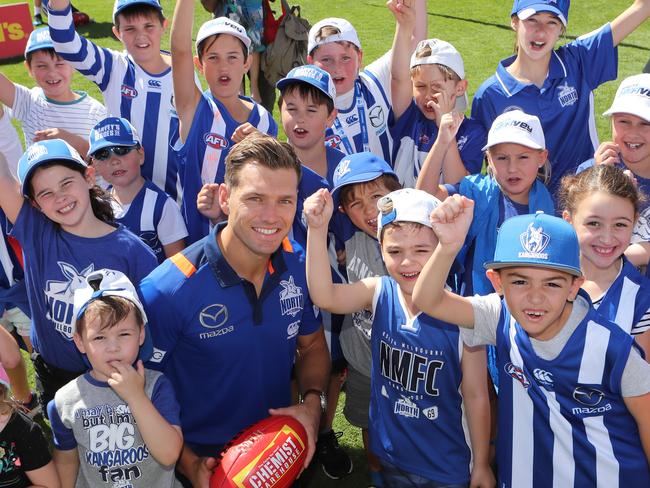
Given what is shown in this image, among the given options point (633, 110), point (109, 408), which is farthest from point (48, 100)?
point (633, 110)

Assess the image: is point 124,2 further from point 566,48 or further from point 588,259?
point 588,259

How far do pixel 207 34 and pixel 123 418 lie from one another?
2.84 m

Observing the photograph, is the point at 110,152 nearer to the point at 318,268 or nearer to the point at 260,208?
the point at 260,208

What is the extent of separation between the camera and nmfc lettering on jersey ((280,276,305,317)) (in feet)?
11.6

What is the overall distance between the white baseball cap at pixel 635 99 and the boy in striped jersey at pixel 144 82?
10.3ft

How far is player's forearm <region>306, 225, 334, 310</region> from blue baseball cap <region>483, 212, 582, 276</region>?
33.3 inches

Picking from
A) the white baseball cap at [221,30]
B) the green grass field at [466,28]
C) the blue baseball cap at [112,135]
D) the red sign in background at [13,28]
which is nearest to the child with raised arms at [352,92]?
the white baseball cap at [221,30]

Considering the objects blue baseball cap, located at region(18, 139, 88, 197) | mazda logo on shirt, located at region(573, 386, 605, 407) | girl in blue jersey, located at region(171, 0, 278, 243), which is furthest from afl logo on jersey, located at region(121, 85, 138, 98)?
mazda logo on shirt, located at region(573, 386, 605, 407)

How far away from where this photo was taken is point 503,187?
420 cm

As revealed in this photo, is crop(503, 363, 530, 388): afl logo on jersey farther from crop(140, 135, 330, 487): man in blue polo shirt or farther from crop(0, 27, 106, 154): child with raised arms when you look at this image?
crop(0, 27, 106, 154): child with raised arms

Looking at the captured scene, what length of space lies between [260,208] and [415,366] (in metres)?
1.04

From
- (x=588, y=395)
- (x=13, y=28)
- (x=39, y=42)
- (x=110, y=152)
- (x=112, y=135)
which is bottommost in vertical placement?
(x=588, y=395)

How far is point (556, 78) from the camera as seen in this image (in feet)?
16.6

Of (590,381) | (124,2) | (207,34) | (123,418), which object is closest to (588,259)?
(590,381)
